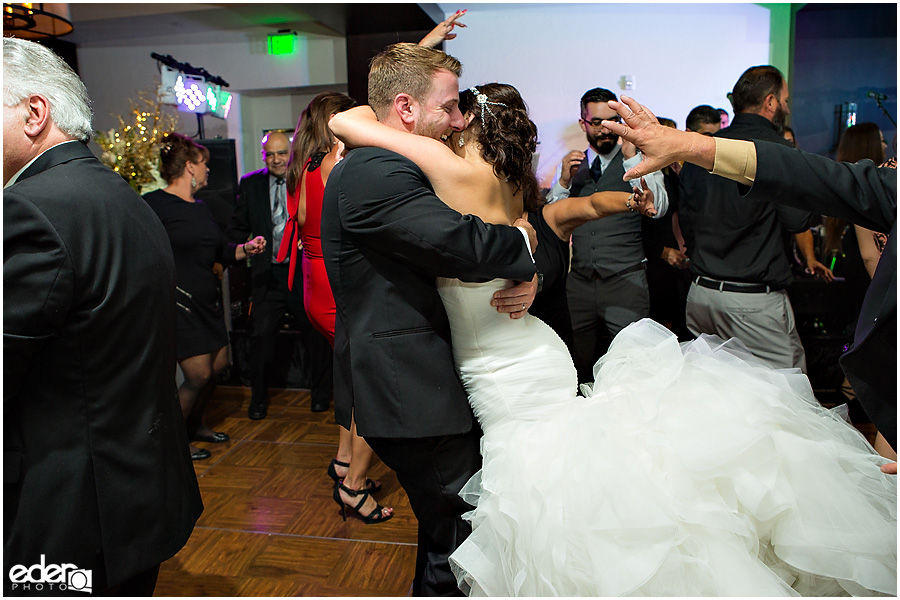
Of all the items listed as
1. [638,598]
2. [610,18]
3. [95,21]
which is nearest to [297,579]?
[638,598]

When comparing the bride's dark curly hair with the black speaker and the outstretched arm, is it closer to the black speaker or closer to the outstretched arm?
the outstretched arm

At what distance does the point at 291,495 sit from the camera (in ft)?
9.79

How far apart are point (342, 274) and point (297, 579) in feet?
4.17

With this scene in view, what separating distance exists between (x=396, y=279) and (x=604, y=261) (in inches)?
75.8

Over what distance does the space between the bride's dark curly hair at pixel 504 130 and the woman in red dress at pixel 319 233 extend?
1114 millimetres

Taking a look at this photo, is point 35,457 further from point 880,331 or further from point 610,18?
point 610,18

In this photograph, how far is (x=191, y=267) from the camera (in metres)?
3.43

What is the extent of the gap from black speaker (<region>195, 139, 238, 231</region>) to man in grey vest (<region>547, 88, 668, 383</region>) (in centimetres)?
288

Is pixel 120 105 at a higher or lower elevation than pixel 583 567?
higher

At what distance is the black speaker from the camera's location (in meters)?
5.11

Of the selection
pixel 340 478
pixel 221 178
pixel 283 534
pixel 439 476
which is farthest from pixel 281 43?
pixel 439 476

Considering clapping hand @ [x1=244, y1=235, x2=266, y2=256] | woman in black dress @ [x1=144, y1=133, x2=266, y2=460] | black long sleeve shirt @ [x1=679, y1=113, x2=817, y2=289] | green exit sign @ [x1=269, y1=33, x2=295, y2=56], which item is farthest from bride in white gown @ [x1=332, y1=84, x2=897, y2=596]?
green exit sign @ [x1=269, y1=33, x2=295, y2=56]

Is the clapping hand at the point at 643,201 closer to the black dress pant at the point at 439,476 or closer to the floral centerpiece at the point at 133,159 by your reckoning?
the black dress pant at the point at 439,476

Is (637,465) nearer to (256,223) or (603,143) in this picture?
(603,143)
